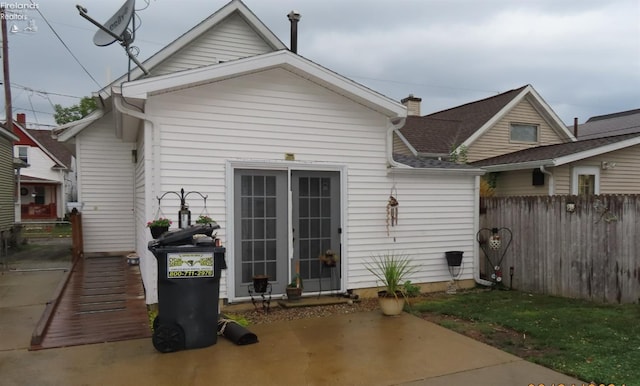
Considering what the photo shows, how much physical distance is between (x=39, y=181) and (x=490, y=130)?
89.6 feet

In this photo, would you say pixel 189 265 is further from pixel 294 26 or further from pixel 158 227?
pixel 294 26

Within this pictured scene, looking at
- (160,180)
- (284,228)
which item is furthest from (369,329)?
(160,180)

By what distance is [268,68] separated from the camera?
6660 mm

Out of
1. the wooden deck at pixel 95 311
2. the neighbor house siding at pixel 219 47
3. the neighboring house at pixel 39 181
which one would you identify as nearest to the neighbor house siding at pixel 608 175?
the neighbor house siding at pixel 219 47

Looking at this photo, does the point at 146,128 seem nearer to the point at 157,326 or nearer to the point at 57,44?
the point at 157,326

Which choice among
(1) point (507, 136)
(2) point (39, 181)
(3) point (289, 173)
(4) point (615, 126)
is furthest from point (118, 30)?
(4) point (615, 126)

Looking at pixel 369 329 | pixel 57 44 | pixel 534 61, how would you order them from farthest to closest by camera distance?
pixel 534 61
pixel 57 44
pixel 369 329

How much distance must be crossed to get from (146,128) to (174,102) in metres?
0.53

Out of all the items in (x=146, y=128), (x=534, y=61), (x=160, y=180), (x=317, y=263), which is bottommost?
(x=317, y=263)

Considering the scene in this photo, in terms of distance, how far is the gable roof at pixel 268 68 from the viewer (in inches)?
229

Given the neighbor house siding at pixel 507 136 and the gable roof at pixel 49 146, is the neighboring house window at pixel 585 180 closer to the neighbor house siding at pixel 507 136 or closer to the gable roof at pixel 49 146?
the neighbor house siding at pixel 507 136

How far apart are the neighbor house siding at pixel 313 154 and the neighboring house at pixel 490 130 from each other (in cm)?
679

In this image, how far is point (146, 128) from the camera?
601 centimetres

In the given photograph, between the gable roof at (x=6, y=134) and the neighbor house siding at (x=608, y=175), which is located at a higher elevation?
the gable roof at (x=6, y=134)
